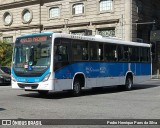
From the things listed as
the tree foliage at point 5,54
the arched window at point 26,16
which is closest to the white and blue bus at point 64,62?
the tree foliage at point 5,54

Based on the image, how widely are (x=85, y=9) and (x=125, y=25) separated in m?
6.21

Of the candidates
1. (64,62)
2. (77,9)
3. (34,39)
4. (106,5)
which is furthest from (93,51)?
(77,9)

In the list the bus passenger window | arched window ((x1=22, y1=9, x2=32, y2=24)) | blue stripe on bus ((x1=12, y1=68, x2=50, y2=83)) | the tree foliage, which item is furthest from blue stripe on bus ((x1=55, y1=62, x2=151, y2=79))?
arched window ((x1=22, y1=9, x2=32, y2=24))

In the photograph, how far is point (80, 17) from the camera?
46.7 m

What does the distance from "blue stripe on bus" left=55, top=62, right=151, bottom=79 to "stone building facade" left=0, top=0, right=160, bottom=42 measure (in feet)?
56.7

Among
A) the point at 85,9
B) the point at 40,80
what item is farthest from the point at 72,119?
the point at 85,9

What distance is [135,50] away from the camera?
22.7m

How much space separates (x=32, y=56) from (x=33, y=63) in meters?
0.35

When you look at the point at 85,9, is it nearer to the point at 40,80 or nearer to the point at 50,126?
the point at 40,80

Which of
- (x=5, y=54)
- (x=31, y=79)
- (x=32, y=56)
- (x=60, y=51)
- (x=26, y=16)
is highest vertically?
(x=26, y=16)

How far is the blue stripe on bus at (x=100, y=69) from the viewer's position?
17047 millimetres

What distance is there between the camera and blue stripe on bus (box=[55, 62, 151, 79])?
17047 mm

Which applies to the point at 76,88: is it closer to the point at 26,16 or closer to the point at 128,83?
the point at 128,83

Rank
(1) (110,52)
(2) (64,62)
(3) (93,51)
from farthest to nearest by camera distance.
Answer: (1) (110,52), (3) (93,51), (2) (64,62)
